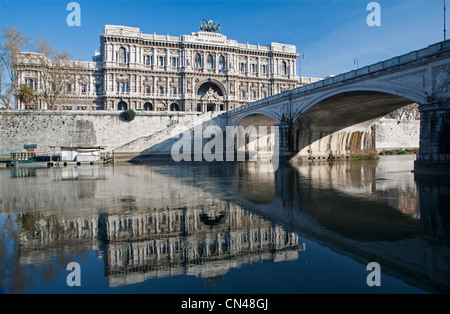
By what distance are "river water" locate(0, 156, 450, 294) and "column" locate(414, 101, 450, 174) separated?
811 centimetres

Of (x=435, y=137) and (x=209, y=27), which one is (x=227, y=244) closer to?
(x=435, y=137)

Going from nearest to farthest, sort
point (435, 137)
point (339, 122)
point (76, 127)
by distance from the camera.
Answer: point (435, 137)
point (339, 122)
point (76, 127)

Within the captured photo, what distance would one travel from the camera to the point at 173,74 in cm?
6381

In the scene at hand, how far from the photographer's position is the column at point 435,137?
19.0 m

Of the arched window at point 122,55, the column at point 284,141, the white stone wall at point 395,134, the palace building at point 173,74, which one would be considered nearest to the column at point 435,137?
the column at point 284,141

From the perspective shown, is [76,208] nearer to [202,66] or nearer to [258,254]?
[258,254]

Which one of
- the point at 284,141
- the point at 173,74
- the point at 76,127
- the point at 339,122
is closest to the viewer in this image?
the point at 284,141

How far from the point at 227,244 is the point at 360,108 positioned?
3162cm

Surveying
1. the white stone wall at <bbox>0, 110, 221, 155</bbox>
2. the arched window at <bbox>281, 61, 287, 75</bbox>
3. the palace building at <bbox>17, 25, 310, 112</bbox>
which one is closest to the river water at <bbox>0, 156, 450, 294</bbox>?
the white stone wall at <bbox>0, 110, 221, 155</bbox>

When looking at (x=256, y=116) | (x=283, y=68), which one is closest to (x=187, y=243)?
(x=256, y=116)

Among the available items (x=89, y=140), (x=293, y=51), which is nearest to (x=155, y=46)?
(x=89, y=140)

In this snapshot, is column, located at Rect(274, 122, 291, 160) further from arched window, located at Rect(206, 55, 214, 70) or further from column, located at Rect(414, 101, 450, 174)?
arched window, located at Rect(206, 55, 214, 70)

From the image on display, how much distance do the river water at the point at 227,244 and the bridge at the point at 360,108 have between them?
8.98m

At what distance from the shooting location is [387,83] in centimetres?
2333
